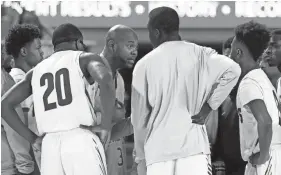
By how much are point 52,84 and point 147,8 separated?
3768 mm

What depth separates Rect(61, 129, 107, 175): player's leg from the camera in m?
5.22

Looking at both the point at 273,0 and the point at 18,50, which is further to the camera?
the point at 273,0

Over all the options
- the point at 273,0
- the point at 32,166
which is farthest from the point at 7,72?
the point at 273,0

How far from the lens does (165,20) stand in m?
5.20

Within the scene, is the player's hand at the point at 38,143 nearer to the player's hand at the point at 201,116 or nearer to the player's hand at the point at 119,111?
the player's hand at the point at 119,111

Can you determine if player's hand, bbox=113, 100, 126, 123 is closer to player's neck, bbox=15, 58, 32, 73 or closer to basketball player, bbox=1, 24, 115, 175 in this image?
basketball player, bbox=1, 24, 115, 175

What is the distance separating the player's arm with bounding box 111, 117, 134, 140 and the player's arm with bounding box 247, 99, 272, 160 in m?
1.10

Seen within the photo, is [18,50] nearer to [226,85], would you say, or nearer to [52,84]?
[52,84]

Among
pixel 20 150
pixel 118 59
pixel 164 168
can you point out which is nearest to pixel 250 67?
pixel 164 168

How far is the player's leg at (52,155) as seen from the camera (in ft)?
17.2

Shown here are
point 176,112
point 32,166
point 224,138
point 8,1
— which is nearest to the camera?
point 176,112

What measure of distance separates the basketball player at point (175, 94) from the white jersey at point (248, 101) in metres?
0.19

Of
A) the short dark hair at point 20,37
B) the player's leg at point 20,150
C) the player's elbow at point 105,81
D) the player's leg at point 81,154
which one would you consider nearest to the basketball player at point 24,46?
the short dark hair at point 20,37

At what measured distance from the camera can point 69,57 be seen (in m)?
5.35
